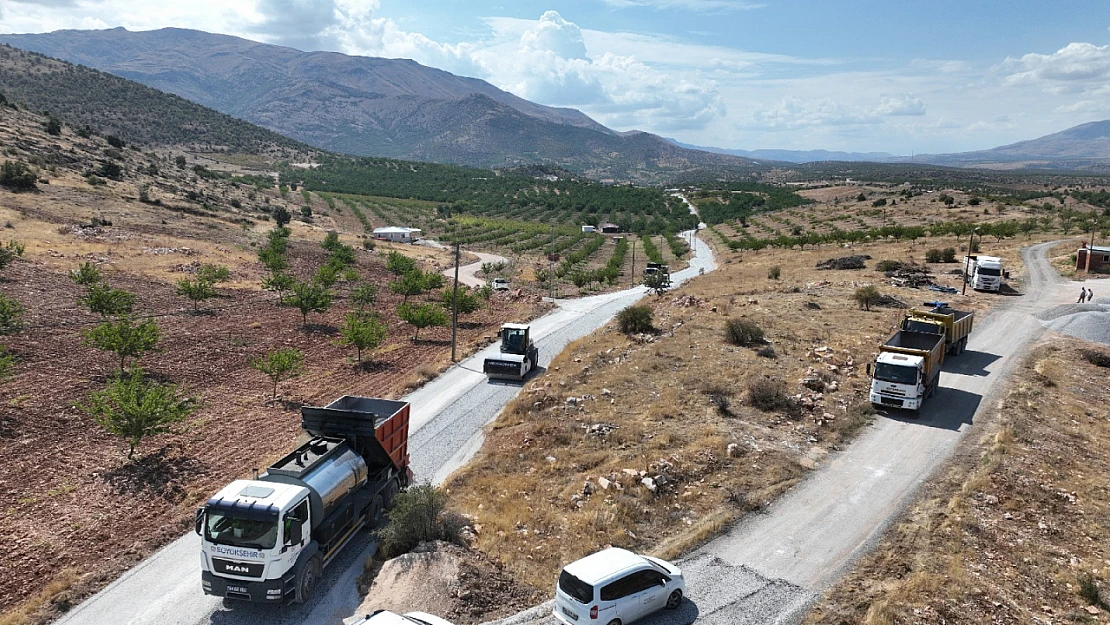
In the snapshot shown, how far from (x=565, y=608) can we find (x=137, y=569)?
11.5 meters

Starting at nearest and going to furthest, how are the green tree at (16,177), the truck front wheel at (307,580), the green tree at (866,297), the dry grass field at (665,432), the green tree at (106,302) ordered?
the truck front wheel at (307,580) → the dry grass field at (665,432) → the green tree at (106,302) → the green tree at (866,297) → the green tree at (16,177)

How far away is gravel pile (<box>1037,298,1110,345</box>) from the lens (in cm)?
3741

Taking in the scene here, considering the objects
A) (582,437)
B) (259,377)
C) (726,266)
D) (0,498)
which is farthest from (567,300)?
(0,498)

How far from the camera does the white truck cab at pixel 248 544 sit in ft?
46.1

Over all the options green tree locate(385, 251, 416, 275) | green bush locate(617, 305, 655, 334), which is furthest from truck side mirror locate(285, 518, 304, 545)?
green tree locate(385, 251, 416, 275)

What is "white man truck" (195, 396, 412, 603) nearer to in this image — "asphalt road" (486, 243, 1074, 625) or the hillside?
"asphalt road" (486, 243, 1074, 625)

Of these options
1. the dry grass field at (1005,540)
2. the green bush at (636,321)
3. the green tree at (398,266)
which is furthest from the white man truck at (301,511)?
the green tree at (398,266)

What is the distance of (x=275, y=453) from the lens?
77.2 ft

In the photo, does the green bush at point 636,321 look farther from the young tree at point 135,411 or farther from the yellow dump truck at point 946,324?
the young tree at point 135,411

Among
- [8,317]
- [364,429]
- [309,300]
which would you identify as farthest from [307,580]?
[309,300]

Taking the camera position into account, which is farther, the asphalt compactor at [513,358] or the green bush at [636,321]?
the green bush at [636,321]

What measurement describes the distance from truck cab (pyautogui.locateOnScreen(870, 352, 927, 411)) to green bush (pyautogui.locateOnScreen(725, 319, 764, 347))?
9.19m

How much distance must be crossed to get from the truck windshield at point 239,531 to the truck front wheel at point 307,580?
1.29 metres

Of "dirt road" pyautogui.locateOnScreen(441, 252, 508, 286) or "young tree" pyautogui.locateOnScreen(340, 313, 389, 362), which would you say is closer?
"young tree" pyautogui.locateOnScreen(340, 313, 389, 362)
